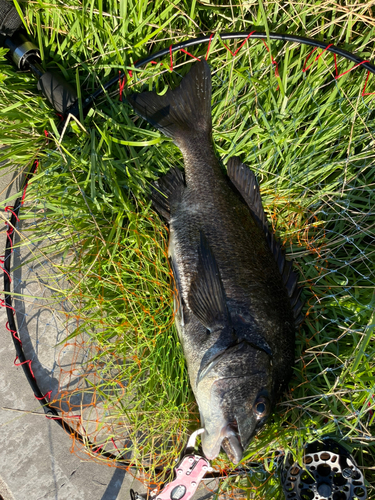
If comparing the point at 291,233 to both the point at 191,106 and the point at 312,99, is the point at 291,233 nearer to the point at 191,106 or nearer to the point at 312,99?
the point at 312,99

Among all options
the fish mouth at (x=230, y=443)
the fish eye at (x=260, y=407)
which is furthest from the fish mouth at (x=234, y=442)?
the fish eye at (x=260, y=407)

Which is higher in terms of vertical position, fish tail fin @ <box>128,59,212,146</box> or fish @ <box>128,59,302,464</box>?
fish tail fin @ <box>128,59,212,146</box>

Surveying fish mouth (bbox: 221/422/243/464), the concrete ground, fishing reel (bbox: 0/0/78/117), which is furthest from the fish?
the concrete ground

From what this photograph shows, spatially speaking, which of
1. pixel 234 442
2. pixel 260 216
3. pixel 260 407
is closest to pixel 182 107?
pixel 260 216

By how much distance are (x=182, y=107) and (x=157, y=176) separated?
1.72 feet

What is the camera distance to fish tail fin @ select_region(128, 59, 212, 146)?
2.28 m

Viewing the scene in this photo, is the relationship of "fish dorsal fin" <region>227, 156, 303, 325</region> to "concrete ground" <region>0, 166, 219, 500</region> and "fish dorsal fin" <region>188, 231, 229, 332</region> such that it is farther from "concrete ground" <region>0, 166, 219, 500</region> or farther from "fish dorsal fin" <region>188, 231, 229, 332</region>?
"concrete ground" <region>0, 166, 219, 500</region>

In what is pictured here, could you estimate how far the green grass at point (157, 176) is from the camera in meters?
2.27

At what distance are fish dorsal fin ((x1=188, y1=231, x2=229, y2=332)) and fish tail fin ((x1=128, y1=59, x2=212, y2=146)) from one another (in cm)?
87

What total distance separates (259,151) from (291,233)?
71 centimetres

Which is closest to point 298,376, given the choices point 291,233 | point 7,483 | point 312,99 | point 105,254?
point 291,233

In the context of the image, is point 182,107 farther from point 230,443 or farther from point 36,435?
point 36,435

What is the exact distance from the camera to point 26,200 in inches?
93.2

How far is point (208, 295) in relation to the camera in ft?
6.68
